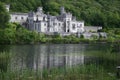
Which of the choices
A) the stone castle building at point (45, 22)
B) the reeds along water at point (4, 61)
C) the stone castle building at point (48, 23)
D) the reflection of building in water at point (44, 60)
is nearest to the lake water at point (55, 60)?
the reflection of building in water at point (44, 60)

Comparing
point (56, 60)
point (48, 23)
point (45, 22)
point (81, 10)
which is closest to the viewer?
point (56, 60)

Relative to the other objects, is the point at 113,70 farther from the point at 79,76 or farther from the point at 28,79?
the point at 28,79

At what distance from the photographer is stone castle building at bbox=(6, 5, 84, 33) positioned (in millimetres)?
98375

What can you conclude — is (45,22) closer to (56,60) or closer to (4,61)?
(56,60)

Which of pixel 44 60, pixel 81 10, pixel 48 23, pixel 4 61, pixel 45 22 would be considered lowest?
pixel 44 60

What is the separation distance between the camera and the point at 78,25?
11000 centimetres

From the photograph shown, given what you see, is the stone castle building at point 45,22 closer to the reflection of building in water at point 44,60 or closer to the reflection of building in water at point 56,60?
the reflection of building in water at point 44,60

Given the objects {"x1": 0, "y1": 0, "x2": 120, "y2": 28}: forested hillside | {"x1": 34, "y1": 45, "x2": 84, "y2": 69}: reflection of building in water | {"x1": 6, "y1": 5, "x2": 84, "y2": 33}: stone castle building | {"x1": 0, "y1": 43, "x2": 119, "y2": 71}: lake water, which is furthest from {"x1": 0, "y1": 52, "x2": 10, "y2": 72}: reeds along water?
{"x1": 0, "y1": 0, "x2": 120, "y2": 28}: forested hillside

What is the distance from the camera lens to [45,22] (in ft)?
327

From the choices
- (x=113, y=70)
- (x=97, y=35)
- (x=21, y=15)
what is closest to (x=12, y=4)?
(x=21, y=15)

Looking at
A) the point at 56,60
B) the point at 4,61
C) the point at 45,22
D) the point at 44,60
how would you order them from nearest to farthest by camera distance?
1. the point at 4,61
2. the point at 56,60
3. the point at 44,60
4. the point at 45,22

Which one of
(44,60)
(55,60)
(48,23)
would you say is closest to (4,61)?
(44,60)

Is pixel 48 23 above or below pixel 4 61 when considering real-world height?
above

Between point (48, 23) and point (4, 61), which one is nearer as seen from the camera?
point (4, 61)
